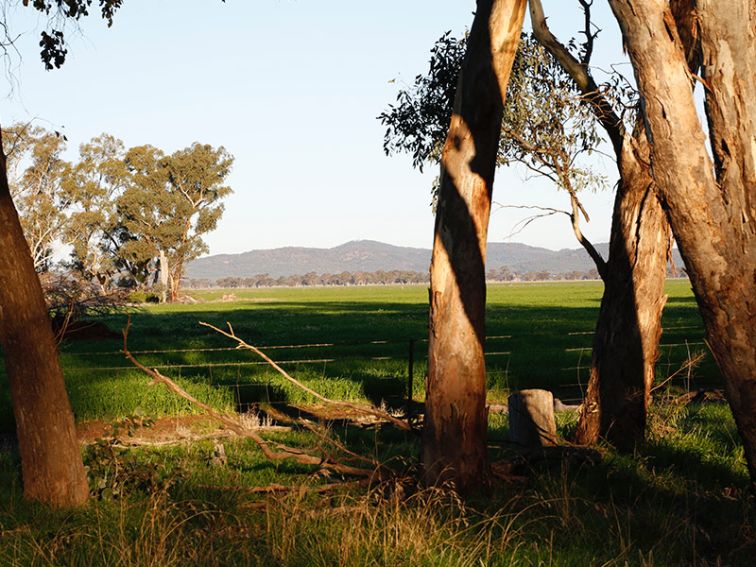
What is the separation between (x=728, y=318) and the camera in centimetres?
623

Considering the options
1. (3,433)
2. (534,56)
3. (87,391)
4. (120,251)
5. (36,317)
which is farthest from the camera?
(120,251)

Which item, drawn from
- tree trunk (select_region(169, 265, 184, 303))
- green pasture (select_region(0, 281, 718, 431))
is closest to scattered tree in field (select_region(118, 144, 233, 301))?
tree trunk (select_region(169, 265, 184, 303))

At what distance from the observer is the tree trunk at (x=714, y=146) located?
19.7 ft

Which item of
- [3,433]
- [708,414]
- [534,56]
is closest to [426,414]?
[708,414]

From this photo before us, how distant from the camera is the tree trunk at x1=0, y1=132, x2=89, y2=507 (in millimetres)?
7391

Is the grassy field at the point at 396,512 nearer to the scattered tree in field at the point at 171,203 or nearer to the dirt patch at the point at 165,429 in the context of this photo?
the dirt patch at the point at 165,429

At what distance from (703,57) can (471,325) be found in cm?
300

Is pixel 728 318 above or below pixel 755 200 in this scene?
below

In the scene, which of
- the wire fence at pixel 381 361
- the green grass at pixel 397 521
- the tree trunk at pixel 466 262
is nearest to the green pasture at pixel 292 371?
the wire fence at pixel 381 361

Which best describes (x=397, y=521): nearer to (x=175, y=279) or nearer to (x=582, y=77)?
(x=582, y=77)

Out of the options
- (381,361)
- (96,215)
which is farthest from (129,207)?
(381,361)

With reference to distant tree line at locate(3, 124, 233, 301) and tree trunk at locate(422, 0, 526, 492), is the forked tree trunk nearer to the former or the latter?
tree trunk at locate(422, 0, 526, 492)

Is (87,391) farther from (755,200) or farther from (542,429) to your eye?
(755,200)

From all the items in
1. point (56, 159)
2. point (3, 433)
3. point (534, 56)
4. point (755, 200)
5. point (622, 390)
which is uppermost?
point (56, 159)
